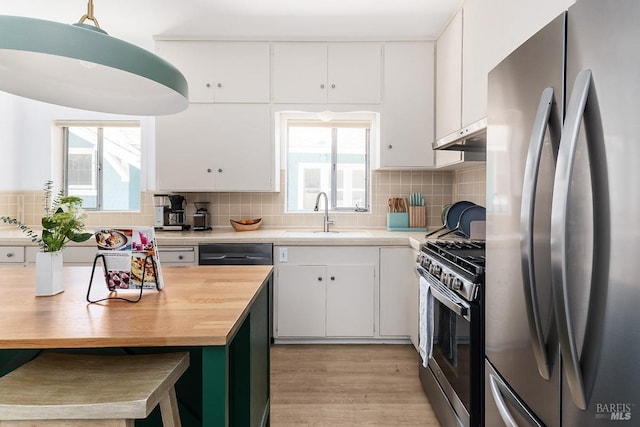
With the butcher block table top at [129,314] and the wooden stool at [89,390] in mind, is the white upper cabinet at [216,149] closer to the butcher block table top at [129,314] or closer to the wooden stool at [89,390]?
the butcher block table top at [129,314]

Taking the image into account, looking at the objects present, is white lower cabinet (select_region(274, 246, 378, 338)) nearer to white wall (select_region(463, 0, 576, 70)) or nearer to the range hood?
the range hood

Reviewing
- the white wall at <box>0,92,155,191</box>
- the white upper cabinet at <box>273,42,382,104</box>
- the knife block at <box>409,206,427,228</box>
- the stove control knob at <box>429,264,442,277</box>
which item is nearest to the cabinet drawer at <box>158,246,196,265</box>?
the white wall at <box>0,92,155,191</box>

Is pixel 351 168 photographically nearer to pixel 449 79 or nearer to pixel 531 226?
pixel 449 79

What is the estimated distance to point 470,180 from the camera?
10.4 feet

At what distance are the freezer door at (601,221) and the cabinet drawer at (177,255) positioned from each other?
2570 mm

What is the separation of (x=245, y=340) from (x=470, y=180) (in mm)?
2425

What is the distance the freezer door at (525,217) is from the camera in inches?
37.9

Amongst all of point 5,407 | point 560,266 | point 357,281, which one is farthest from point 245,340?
point 357,281

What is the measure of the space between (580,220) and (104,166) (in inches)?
154

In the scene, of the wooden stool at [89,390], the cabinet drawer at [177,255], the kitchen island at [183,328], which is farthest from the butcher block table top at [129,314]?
the cabinet drawer at [177,255]

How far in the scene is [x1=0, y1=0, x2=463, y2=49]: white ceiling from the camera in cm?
269

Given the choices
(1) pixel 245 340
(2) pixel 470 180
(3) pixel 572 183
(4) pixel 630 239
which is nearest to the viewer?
(4) pixel 630 239

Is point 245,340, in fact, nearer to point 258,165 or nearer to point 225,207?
point 258,165

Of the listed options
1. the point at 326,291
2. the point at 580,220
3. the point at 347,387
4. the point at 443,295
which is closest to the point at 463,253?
the point at 443,295
